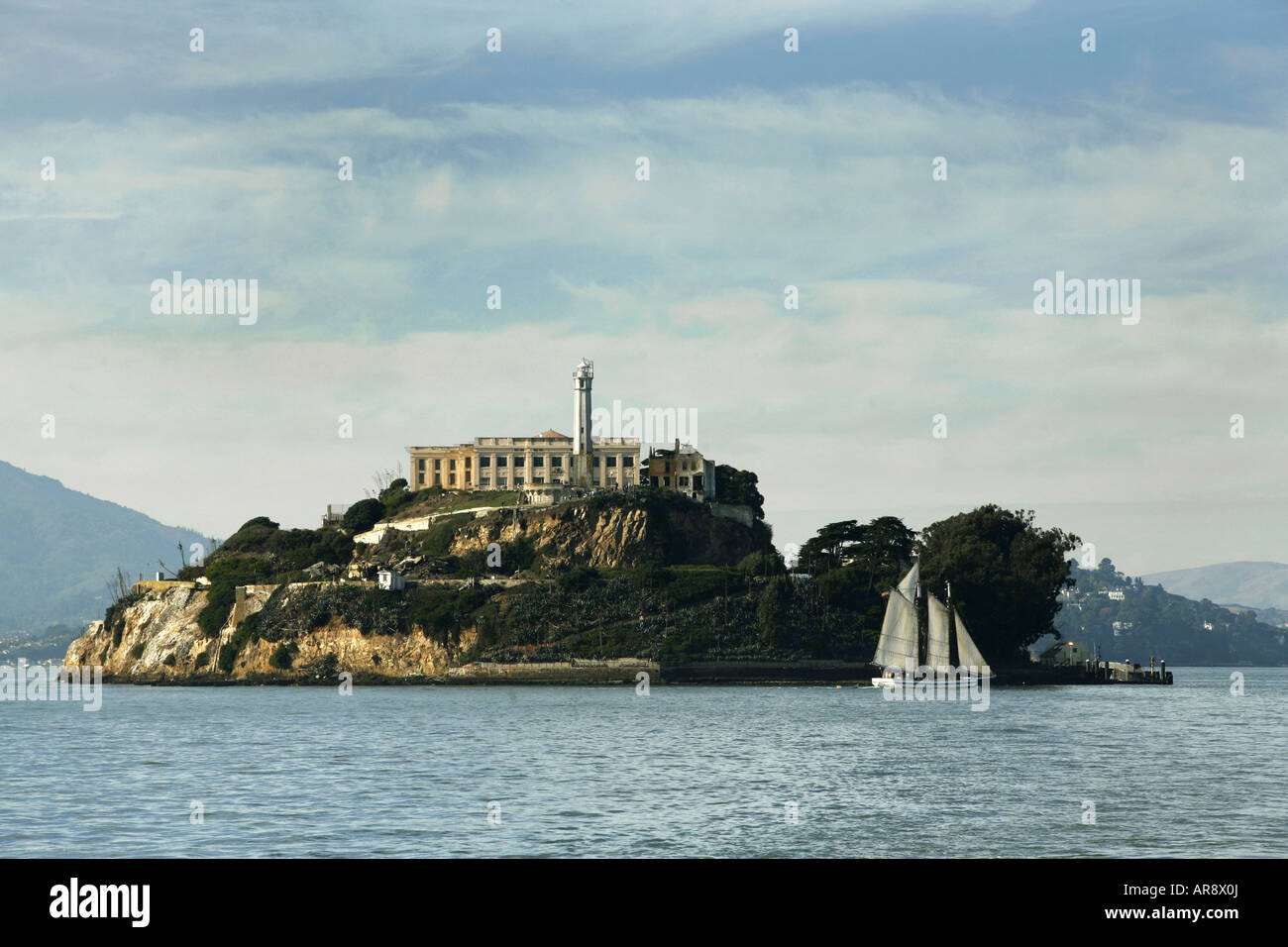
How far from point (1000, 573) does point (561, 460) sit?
193 feet

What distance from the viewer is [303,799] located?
38.1 metres

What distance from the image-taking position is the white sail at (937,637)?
114438 mm

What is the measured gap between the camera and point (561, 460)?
169 m

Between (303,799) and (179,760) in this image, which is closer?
(303,799)

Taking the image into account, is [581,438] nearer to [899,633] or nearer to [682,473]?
[682,473]

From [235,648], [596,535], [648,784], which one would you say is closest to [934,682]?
[596,535]

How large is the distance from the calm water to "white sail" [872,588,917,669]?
26687 millimetres

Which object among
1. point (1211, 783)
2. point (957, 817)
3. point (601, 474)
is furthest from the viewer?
point (601, 474)

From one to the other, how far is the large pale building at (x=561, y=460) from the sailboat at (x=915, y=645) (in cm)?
5855

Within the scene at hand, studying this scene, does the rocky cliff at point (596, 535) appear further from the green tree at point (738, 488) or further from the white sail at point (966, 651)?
the white sail at point (966, 651)
